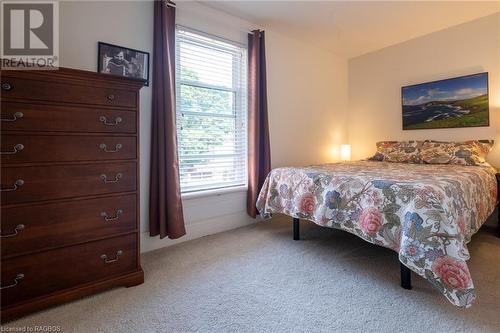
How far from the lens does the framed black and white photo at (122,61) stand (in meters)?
2.05

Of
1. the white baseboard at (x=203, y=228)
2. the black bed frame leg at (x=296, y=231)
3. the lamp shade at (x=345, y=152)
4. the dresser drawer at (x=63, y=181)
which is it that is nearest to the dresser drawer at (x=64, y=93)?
the dresser drawer at (x=63, y=181)

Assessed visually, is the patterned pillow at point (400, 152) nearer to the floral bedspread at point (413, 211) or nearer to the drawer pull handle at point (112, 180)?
the floral bedspread at point (413, 211)

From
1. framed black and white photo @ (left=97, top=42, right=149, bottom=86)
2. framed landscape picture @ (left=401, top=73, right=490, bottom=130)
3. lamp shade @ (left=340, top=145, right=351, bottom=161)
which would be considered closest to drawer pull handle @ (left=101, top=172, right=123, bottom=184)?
framed black and white photo @ (left=97, top=42, right=149, bottom=86)

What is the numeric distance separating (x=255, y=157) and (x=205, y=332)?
1913mm

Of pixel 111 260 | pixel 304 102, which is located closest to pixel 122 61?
pixel 111 260

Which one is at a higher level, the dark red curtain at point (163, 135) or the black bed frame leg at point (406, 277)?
the dark red curtain at point (163, 135)

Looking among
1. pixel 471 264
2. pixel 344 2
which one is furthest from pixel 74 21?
pixel 471 264

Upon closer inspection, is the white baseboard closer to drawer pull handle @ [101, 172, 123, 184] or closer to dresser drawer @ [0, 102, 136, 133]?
drawer pull handle @ [101, 172, 123, 184]

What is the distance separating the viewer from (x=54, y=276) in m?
1.44

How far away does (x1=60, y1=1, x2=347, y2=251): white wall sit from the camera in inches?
78.7

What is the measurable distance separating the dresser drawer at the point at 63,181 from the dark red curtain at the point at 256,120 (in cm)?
150

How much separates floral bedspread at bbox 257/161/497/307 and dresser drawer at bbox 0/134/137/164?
4.72 ft

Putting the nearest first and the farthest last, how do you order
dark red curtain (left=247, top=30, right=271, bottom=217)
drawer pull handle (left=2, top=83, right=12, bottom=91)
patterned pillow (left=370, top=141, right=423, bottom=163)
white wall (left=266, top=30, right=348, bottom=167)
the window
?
drawer pull handle (left=2, top=83, right=12, bottom=91)
the window
dark red curtain (left=247, top=30, right=271, bottom=217)
patterned pillow (left=370, top=141, right=423, bottom=163)
white wall (left=266, top=30, right=348, bottom=167)

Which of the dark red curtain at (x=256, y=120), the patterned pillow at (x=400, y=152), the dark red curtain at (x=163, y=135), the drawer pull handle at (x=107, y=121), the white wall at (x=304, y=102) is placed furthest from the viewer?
the white wall at (x=304, y=102)
